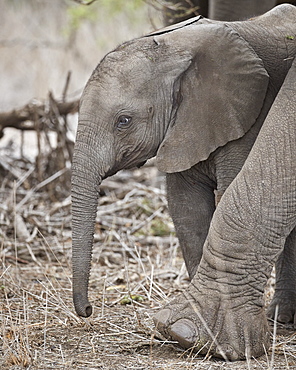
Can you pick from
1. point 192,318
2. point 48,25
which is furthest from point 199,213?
point 48,25

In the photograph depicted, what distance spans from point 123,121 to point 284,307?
1489 mm

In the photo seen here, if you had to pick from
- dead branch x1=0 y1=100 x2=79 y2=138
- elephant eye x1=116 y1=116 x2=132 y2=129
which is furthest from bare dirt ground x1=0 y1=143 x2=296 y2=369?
elephant eye x1=116 y1=116 x2=132 y2=129

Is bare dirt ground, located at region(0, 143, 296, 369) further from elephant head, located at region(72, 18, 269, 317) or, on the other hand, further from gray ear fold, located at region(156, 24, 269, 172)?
gray ear fold, located at region(156, 24, 269, 172)

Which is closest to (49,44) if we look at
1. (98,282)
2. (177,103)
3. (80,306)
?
(98,282)

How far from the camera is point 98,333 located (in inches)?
159

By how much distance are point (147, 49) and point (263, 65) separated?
1.98 ft

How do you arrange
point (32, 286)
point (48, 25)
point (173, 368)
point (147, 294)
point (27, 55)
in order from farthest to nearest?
1. point (48, 25)
2. point (27, 55)
3. point (32, 286)
4. point (147, 294)
5. point (173, 368)

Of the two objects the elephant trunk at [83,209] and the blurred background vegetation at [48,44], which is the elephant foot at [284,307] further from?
the blurred background vegetation at [48,44]

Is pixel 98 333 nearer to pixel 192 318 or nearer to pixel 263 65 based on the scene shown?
pixel 192 318

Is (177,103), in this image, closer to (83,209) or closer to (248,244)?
(83,209)

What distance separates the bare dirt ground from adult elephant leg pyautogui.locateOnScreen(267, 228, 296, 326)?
7.9 inches

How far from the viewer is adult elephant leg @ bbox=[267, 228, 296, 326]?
4.48 metres

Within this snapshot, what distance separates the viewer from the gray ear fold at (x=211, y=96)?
3.95 meters

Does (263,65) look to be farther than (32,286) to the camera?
No
